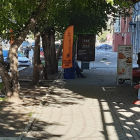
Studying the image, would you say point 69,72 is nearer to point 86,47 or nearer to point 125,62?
point 86,47

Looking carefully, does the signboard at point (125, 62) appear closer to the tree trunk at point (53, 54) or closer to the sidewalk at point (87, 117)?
the sidewalk at point (87, 117)

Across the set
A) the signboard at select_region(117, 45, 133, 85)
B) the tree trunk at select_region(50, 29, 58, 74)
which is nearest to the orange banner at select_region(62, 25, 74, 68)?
the signboard at select_region(117, 45, 133, 85)

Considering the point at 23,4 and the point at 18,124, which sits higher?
the point at 23,4

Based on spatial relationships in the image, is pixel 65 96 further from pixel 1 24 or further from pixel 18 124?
pixel 18 124

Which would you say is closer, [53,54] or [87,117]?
[87,117]

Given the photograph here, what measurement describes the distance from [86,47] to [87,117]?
14.5 m

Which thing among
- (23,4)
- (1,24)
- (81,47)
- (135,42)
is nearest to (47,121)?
(1,24)

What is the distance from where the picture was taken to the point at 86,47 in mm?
23844

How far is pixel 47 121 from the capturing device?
909cm

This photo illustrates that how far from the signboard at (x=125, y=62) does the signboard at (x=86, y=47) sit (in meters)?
6.23

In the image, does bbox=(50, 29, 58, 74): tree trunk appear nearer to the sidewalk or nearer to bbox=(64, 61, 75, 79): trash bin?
bbox=(64, 61, 75, 79): trash bin

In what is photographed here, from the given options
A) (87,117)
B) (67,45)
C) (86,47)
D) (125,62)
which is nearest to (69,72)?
(67,45)

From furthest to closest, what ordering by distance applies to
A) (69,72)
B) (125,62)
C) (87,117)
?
(69,72)
(125,62)
(87,117)

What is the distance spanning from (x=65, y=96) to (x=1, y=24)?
147 inches
